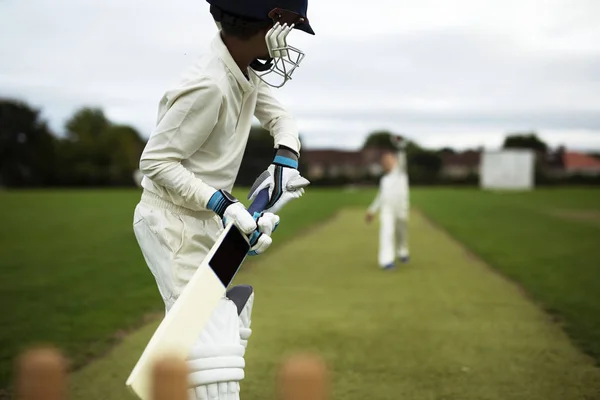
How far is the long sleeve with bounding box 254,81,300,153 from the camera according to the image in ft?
12.6

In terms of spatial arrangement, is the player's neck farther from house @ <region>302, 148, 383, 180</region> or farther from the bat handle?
house @ <region>302, 148, 383, 180</region>

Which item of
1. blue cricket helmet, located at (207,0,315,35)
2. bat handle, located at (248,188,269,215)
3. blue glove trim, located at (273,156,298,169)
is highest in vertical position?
blue cricket helmet, located at (207,0,315,35)

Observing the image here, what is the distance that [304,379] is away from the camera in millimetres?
1371

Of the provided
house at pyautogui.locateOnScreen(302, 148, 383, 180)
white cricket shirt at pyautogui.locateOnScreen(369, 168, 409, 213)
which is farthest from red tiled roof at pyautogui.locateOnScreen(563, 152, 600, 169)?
white cricket shirt at pyautogui.locateOnScreen(369, 168, 409, 213)

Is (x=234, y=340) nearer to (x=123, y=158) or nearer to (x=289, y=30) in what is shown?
(x=289, y=30)

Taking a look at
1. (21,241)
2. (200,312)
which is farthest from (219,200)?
(21,241)

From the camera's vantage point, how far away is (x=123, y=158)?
104 metres

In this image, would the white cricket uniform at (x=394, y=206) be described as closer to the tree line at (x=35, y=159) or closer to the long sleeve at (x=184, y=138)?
the long sleeve at (x=184, y=138)

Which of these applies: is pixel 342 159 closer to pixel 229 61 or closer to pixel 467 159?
pixel 467 159

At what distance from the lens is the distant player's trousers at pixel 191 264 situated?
2986 mm

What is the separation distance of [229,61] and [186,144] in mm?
438

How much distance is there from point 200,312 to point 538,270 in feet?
34.1

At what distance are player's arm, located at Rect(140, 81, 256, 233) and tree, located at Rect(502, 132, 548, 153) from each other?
119474 mm

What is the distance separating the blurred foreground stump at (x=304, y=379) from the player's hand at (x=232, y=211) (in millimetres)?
1719
